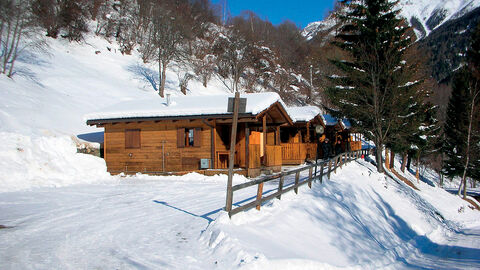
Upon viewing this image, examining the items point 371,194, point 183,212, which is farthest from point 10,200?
point 371,194

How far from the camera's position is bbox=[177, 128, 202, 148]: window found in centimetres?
1744

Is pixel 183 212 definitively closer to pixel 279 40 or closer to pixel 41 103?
pixel 41 103

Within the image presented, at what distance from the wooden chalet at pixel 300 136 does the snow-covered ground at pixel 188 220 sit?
4802 millimetres

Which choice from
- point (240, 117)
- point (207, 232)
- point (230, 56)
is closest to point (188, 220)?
point (207, 232)

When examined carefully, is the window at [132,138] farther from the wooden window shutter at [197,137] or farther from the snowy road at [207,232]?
the snowy road at [207,232]

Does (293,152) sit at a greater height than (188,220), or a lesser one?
greater

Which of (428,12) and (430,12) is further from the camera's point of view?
(428,12)

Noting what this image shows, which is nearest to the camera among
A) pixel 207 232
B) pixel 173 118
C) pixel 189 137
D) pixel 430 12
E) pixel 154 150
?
pixel 207 232

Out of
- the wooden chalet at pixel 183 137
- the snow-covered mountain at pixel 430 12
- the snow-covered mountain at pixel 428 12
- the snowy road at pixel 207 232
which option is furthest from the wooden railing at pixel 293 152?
the snow-covered mountain at pixel 430 12

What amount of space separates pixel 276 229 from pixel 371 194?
9.18m

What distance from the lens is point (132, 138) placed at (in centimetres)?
1848

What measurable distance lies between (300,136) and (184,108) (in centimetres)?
1166

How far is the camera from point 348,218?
10.9m

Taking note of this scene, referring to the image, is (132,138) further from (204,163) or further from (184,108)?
(204,163)
